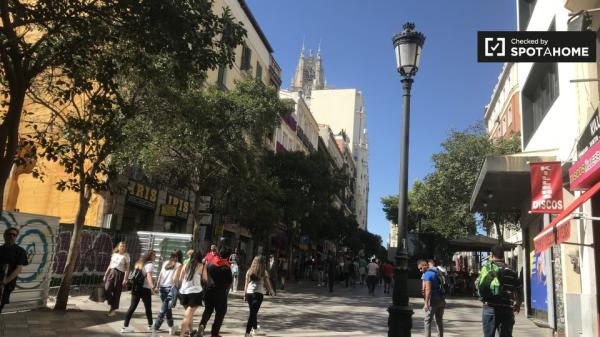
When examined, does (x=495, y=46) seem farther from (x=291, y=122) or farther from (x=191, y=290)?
(x=291, y=122)

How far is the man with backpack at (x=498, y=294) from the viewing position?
7.23m

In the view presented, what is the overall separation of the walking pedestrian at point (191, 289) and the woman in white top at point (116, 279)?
8.43 ft

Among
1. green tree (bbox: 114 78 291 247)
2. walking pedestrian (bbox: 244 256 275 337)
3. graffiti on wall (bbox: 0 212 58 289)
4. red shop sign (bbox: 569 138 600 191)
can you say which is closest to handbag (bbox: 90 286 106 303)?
graffiti on wall (bbox: 0 212 58 289)

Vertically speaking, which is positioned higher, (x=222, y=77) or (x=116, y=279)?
(x=222, y=77)

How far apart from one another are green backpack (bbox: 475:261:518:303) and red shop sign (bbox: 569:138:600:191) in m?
2.16

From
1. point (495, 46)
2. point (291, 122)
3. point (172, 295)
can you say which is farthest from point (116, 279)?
point (291, 122)

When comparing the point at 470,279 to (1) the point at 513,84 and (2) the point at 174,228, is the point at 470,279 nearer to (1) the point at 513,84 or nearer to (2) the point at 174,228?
(2) the point at 174,228

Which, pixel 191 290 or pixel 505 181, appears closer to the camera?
pixel 191 290

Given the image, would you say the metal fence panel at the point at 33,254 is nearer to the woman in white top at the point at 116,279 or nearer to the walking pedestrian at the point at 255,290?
the woman in white top at the point at 116,279

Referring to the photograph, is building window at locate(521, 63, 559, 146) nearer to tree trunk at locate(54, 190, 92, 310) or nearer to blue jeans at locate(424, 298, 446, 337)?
blue jeans at locate(424, 298, 446, 337)

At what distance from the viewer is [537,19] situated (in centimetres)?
1422

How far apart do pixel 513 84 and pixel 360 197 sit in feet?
246

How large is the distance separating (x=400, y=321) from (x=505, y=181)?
28.5 ft

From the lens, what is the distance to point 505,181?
14.3 metres
